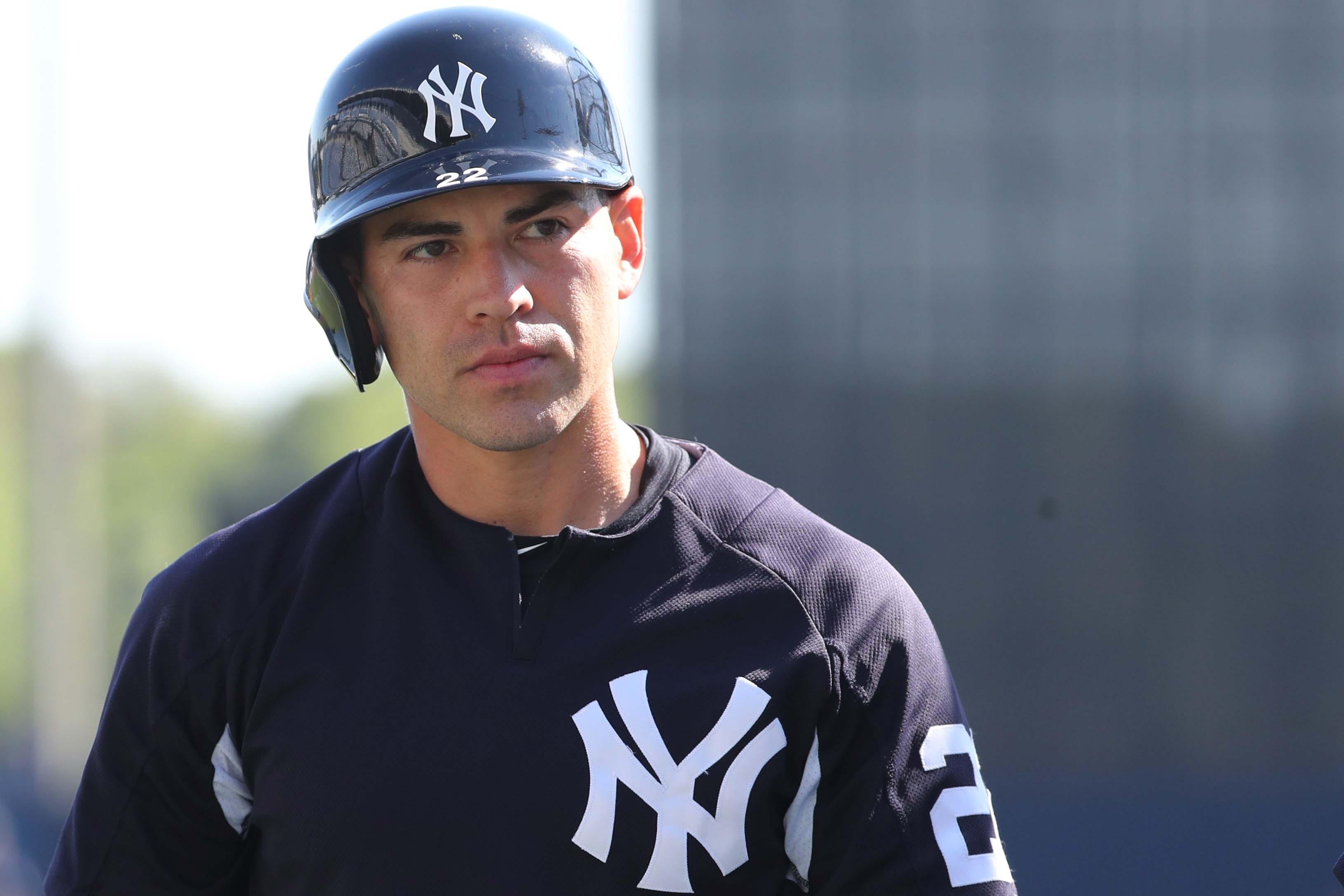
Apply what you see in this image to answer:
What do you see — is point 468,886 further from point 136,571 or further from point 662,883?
point 136,571

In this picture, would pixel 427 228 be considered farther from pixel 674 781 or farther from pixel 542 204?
pixel 674 781

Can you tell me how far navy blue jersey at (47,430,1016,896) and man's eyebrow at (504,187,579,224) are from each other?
514 millimetres

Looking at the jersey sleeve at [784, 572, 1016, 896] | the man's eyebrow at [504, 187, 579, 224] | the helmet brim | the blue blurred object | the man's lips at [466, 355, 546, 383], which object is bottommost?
the blue blurred object

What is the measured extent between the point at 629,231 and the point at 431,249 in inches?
16.7

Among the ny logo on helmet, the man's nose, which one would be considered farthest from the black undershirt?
the ny logo on helmet

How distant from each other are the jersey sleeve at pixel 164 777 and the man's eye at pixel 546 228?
847 millimetres

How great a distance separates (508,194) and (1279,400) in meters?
20.2

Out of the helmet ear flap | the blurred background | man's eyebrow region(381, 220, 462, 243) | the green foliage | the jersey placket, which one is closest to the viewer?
the jersey placket

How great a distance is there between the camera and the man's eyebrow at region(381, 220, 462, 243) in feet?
8.36

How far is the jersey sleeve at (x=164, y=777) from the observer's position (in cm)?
248

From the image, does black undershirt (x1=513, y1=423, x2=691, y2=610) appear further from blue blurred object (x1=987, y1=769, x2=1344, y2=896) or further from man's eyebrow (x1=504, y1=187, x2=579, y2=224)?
blue blurred object (x1=987, y1=769, x2=1344, y2=896)

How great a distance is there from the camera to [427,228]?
8.38ft

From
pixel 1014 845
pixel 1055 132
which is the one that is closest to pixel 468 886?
pixel 1014 845

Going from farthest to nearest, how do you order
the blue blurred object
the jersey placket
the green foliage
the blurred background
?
the green foliage, the blurred background, the blue blurred object, the jersey placket
